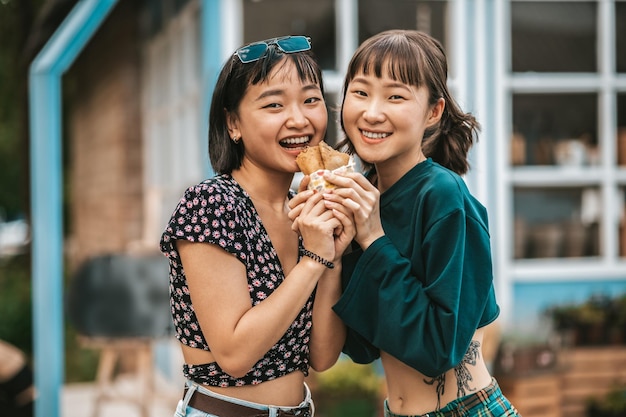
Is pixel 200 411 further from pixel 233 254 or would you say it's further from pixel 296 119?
pixel 296 119

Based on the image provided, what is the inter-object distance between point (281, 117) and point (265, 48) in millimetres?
168

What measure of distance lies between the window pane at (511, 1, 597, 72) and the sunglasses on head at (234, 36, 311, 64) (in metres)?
3.91

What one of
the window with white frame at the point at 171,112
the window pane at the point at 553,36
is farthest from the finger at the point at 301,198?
the window pane at the point at 553,36

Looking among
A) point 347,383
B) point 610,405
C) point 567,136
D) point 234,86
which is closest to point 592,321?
point 610,405

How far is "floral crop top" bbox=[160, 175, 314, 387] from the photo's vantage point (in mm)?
1820

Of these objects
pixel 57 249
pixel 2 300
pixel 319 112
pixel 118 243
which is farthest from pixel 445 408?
pixel 2 300

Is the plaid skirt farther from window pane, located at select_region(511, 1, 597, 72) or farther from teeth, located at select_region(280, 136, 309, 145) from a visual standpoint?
window pane, located at select_region(511, 1, 597, 72)

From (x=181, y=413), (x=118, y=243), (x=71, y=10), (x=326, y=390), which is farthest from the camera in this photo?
(x=118, y=243)

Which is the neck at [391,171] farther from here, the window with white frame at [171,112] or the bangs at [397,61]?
the window with white frame at [171,112]

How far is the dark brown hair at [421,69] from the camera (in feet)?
6.28

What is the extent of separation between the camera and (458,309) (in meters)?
1.80

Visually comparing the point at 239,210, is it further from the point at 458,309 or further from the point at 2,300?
the point at 2,300

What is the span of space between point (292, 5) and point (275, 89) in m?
3.46

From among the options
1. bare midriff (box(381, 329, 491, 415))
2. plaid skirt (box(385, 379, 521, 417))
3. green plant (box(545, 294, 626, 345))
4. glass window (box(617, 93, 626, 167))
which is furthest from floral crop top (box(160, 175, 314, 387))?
glass window (box(617, 93, 626, 167))
